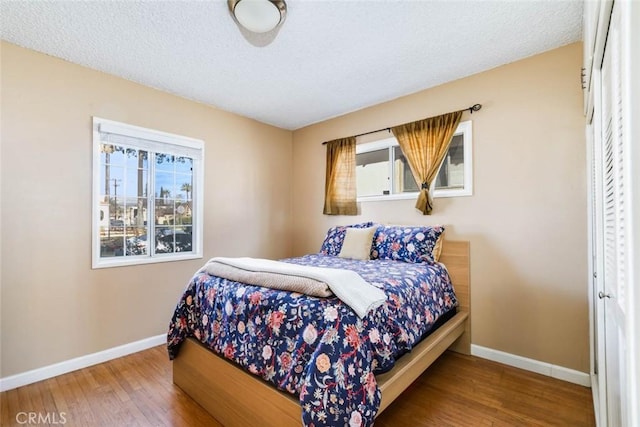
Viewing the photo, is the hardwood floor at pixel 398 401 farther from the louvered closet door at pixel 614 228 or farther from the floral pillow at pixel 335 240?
the floral pillow at pixel 335 240

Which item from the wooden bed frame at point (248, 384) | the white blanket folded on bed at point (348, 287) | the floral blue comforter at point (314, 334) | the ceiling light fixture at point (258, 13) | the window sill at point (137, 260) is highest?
the ceiling light fixture at point (258, 13)

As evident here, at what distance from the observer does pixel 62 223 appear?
2371mm

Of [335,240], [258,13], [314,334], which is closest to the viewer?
[314,334]

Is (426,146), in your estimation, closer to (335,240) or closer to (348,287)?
(335,240)

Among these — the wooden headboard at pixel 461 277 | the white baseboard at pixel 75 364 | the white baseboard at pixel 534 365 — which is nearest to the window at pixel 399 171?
the wooden headboard at pixel 461 277

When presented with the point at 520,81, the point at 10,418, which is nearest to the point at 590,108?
the point at 520,81

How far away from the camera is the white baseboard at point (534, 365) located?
2.12m

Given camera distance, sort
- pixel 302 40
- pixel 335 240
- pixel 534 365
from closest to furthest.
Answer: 1. pixel 302 40
2. pixel 534 365
3. pixel 335 240

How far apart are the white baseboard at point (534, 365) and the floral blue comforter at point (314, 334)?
0.81 meters

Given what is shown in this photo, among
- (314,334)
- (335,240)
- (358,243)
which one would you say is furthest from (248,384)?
(335,240)

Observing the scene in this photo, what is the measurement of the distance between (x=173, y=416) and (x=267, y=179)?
2777 mm

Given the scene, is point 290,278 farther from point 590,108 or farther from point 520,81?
point 520,81

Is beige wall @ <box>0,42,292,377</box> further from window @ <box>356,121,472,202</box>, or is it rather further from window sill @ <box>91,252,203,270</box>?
window @ <box>356,121,472,202</box>

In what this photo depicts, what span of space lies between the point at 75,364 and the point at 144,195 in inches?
60.3
